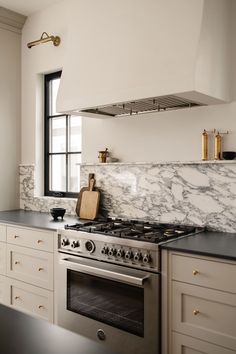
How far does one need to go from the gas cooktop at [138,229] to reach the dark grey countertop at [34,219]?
0.27 meters

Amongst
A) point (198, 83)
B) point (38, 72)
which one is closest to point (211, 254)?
point (198, 83)

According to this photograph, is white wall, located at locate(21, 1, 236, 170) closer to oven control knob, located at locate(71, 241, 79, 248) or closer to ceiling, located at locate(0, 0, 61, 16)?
ceiling, located at locate(0, 0, 61, 16)

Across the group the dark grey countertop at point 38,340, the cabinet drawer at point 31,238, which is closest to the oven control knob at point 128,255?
the cabinet drawer at point 31,238

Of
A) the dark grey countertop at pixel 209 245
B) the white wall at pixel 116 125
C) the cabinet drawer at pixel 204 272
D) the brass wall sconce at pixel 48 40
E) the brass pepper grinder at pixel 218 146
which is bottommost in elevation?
the cabinet drawer at pixel 204 272

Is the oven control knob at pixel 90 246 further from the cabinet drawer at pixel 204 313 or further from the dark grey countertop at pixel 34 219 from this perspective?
the cabinet drawer at pixel 204 313

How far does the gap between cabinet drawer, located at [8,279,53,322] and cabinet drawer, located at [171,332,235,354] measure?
1.12 m

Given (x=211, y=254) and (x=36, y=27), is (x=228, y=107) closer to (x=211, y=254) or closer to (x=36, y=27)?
(x=211, y=254)

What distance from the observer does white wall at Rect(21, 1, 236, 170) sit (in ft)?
9.00

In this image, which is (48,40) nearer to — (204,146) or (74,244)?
(204,146)

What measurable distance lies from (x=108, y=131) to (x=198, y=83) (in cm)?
126

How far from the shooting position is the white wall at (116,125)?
2744mm

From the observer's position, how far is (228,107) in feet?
8.54

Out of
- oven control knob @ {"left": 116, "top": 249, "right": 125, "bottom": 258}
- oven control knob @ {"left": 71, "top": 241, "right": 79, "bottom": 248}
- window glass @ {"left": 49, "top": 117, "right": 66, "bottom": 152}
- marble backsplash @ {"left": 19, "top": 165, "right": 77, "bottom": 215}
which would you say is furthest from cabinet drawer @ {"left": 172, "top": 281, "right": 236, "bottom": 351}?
window glass @ {"left": 49, "top": 117, "right": 66, "bottom": 152}

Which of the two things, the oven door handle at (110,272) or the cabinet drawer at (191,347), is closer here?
the cabinet drawer at (191,347)
